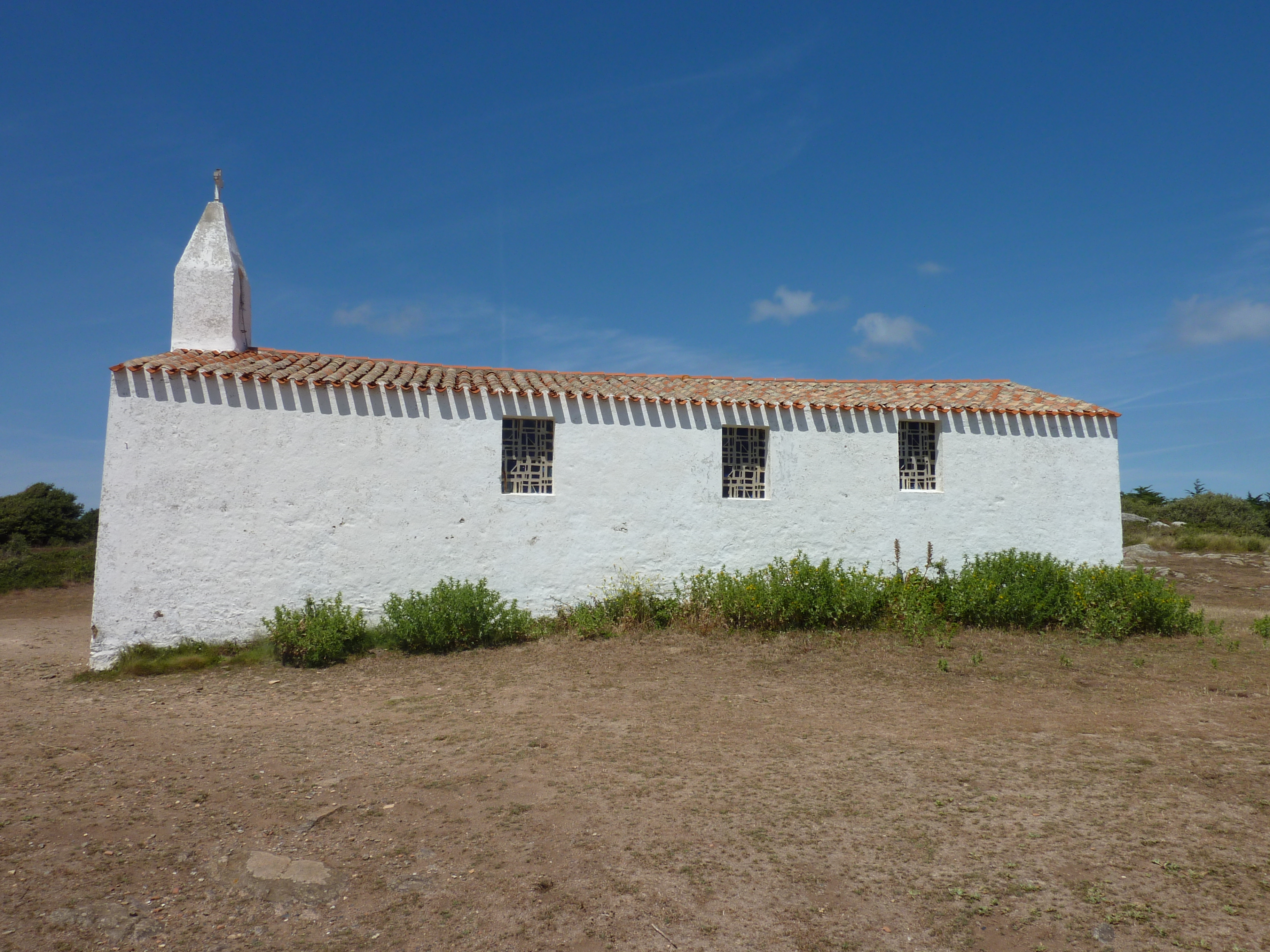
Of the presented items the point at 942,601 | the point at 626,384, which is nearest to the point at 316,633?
the point at 626,384

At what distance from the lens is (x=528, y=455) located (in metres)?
10.8

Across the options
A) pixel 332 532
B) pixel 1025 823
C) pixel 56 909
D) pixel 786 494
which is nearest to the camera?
pixel 56 909

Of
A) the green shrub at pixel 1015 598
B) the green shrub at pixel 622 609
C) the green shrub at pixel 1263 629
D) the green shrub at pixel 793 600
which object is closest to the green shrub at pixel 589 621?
the green shrub at pixel 622 609

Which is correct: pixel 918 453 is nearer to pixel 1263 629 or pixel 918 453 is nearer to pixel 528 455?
pixel 1263 629

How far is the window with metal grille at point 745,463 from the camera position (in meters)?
11.4

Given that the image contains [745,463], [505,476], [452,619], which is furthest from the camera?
[745,463]

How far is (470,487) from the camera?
1041 centimetres

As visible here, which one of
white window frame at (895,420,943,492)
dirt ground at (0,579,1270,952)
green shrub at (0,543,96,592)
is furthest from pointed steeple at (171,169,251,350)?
white window frame at (895,420,943,492)

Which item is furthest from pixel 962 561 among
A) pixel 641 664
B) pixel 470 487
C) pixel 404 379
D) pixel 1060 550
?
pixel 404 379

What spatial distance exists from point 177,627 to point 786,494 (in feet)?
27.4

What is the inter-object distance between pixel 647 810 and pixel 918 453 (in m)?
8.53

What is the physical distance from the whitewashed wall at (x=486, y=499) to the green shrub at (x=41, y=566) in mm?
10636

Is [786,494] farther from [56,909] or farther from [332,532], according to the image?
[56,909]

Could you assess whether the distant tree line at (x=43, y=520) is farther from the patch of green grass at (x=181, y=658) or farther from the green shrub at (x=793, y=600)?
the green shrub at (x=793, y=600)
